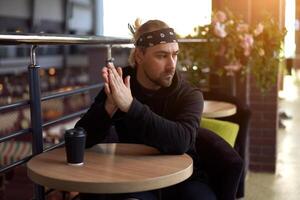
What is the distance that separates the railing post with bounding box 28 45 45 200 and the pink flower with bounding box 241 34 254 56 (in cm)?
192

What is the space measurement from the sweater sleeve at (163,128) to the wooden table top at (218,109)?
42.9 inches

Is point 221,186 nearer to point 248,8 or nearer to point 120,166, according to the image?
point 120,166

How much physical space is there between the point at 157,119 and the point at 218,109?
4.64ft

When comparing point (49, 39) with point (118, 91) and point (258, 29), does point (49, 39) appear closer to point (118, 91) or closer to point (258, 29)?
point (118, 91)

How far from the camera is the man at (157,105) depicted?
61.8 inches

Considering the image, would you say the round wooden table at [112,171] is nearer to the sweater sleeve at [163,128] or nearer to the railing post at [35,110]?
the sweater sleeve at [163,128]

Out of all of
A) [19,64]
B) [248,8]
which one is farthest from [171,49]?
[19,64]

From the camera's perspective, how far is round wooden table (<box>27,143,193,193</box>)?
4.34 feet

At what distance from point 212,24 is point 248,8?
1.58ft

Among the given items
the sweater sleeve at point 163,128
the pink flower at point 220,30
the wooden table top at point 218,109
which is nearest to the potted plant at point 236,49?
the pink flower at point 220,30

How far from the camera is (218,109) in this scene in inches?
115

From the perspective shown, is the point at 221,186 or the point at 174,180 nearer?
the point at 174,180

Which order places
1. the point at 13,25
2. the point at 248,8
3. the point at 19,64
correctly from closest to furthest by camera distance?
the point at 248,8, the point at 19,64, the point at 13,25

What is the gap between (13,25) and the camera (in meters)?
15.0
